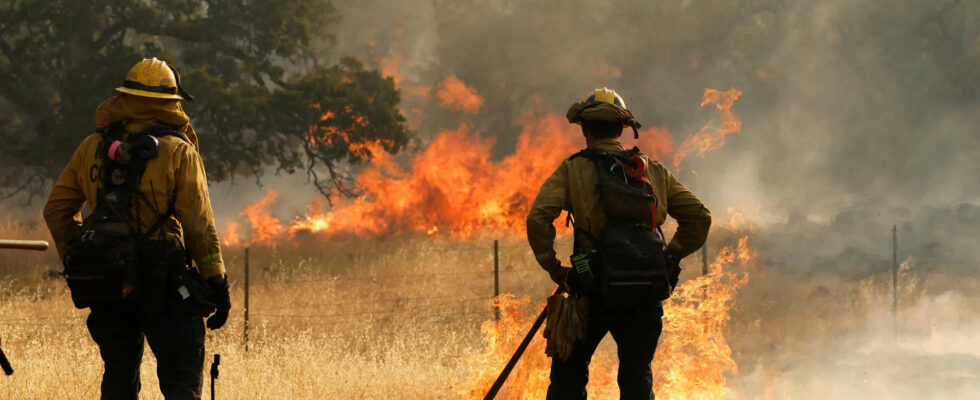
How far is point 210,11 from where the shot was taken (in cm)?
1909

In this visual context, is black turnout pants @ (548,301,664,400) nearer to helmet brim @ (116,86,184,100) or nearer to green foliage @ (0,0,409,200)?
helmet brim @ (116,86,184,100)

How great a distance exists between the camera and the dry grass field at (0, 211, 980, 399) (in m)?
7.96

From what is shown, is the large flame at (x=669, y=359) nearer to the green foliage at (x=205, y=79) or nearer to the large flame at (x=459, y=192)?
the green foliage at (x=205, y=79)

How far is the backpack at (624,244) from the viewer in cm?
487

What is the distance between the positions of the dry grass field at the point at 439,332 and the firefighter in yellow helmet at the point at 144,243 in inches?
103

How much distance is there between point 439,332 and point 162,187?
7216 millimetres

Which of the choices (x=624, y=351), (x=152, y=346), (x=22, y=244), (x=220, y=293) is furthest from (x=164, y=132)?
(x=624, y=351)

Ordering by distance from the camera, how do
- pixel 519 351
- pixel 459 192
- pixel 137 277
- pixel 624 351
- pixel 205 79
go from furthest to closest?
pixel 459 192, pixel 205 79, pixel 519 351, pixel 624 351, pixel 137 277

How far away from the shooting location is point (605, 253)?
16.0ft

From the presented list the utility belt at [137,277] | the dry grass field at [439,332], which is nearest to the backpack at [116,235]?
the utility belt at [137,277]

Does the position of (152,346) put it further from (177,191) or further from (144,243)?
(177,191)

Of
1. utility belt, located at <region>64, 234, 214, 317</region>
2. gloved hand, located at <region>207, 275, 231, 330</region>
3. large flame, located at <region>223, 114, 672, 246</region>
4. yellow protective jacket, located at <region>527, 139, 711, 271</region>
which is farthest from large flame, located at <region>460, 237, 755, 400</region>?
large flame, located at <region>223, 114, 672, 246</region>

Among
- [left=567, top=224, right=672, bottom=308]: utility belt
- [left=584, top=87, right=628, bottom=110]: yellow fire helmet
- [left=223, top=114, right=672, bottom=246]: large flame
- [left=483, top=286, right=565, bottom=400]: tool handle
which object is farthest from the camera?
[left=223, top=114, right=672, bottom=246]: large flame

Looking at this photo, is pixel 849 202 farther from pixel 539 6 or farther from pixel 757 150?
pixel 539 6
